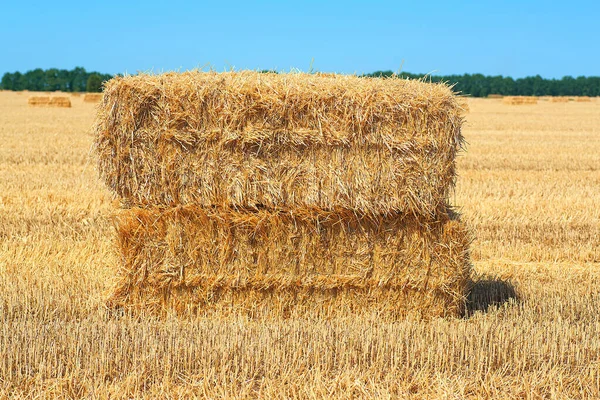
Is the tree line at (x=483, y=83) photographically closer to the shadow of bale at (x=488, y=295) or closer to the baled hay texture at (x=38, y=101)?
the baled hay texture at (x=38, y=101)

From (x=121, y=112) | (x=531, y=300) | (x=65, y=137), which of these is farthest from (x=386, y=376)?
(x=65, y=137)

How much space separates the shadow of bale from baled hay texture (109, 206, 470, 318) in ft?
1.66

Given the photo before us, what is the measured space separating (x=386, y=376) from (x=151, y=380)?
143 centimetres

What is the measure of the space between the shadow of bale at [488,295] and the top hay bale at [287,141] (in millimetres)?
1191

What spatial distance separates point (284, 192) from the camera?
575 centimetres

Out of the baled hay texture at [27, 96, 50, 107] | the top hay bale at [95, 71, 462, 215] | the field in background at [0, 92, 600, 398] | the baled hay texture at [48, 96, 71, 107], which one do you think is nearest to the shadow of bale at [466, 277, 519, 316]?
the field in background at [0, 92, 600, 398]

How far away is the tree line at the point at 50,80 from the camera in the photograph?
3777 inches

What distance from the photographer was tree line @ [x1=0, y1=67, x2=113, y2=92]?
9594 centimetres

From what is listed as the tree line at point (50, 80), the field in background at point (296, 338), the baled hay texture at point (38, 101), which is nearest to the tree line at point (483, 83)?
the tree line at point (50, 80)

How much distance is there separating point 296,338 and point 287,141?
1472 mm

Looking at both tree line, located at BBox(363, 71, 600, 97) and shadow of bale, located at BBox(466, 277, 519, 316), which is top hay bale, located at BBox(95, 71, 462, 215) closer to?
shadow of bale, located at BBox(466, 277, 519, 316)


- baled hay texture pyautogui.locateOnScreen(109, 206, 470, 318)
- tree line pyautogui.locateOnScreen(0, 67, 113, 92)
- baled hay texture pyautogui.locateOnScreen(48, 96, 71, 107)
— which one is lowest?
baled hay texture pyautogui.locateOnScreen(109, 206, 470, 318)

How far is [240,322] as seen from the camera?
18.2 ft

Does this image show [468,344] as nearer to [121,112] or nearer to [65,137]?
[121,112]
